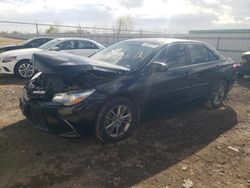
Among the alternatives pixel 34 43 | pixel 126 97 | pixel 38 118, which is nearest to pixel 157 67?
pixel 126 97

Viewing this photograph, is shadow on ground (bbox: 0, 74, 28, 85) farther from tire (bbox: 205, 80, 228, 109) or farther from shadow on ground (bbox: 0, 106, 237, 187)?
tire (bbox: 205, 80, 228, 109)

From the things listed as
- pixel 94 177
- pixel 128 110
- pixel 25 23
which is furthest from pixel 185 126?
pixel 25 23

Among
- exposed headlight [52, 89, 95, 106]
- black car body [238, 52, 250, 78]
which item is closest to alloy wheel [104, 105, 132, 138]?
exposed headlight [52, 89, 95, 106]

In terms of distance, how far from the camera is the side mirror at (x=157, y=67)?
164 inches

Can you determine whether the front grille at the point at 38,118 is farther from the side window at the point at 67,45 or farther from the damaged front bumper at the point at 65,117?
the side window at the point at 67,45

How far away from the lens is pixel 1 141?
13.1ft

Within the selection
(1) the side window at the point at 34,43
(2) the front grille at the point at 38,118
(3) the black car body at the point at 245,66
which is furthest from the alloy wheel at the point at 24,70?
(3) the black car body at the point at 245,66

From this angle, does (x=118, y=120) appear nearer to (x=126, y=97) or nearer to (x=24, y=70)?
(x=126, y=97)

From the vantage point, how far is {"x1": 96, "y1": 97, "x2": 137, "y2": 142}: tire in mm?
3783

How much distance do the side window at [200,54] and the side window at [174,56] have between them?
0.90 feet

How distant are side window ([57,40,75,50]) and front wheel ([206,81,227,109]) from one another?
6.22 meters

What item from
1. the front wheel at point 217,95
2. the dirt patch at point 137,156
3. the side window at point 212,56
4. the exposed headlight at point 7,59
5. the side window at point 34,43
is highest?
the side window at point 212,56

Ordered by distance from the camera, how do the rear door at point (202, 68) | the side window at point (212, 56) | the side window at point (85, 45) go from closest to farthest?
the rear door at point (202, 68) < the side window at point (212, 56) < the side window at point (85, 45)

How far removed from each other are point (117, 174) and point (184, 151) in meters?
1.24
